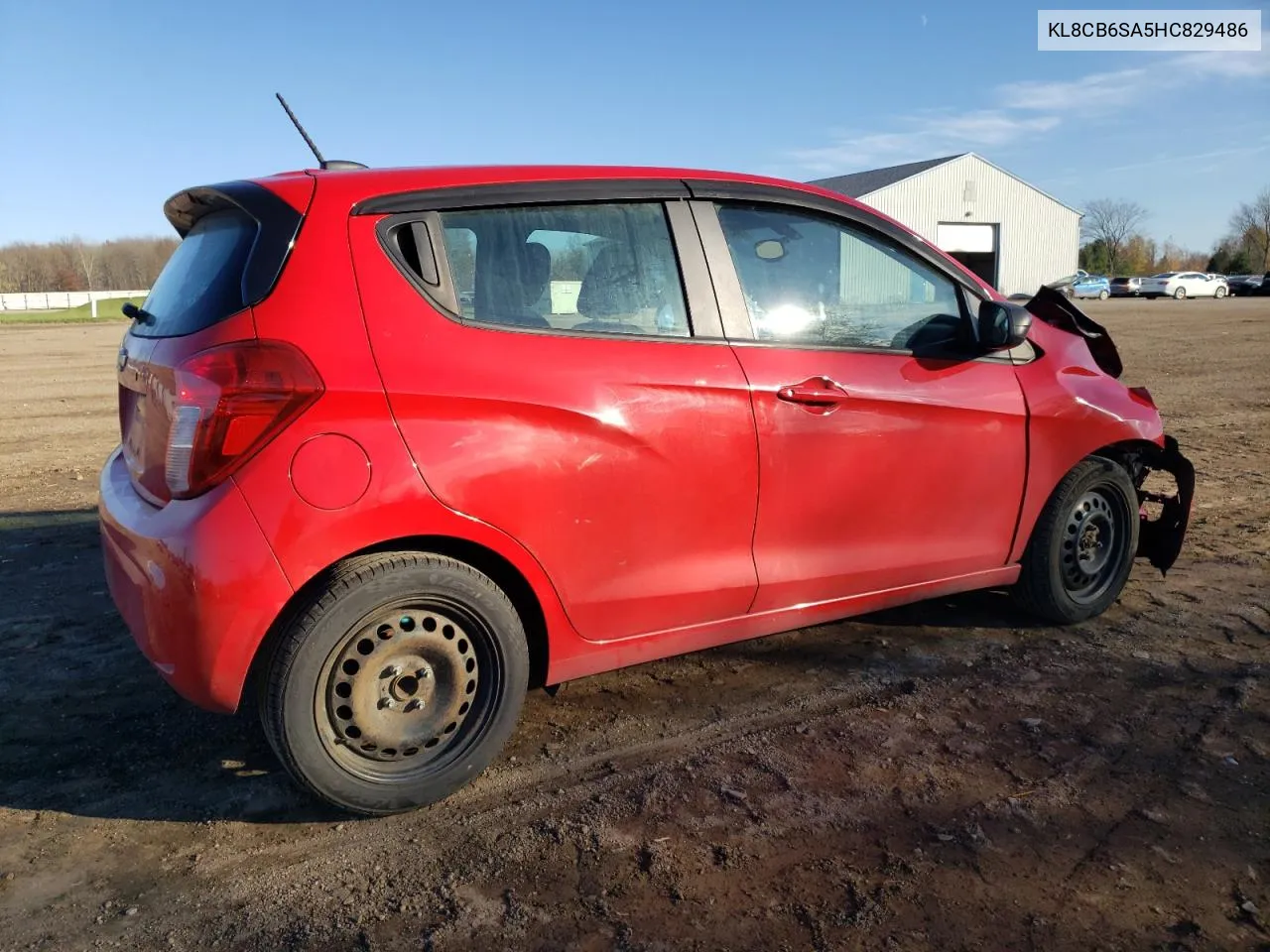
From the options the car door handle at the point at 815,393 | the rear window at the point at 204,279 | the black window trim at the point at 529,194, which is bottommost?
the car door handle at the point at 815,393

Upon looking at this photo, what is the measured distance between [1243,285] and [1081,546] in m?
62.9

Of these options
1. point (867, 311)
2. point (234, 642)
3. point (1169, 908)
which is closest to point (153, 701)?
point (234, 642)

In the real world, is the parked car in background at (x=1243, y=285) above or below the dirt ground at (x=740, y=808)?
above

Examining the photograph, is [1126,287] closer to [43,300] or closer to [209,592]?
[209,592]

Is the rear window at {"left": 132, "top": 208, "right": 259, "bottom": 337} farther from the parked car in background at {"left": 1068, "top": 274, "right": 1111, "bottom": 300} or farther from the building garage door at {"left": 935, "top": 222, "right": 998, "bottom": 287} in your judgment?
the parked car in background at {"left": 1068, "top": 274, "right": 1111, "bottom": 300}

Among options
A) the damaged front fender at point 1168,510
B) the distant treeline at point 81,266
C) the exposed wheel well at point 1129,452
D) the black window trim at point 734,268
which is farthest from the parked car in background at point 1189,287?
the distant treeline at point 81,266

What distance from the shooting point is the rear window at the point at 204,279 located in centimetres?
268

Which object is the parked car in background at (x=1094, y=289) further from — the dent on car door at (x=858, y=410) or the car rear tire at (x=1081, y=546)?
the dent on car door at (x=858, y=410)

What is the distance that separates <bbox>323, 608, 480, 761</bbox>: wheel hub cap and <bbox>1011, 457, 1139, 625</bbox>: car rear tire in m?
2.51

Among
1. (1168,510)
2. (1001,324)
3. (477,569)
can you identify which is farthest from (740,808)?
(1168,510)

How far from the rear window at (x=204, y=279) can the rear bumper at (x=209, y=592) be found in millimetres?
538

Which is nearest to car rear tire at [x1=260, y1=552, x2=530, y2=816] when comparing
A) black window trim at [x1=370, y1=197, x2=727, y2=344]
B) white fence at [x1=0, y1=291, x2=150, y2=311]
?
black window trim at [x1=370, y1=197, x2=727, y2=344]

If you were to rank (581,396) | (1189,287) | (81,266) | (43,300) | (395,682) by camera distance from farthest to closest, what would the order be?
(81,266) < (43,300) < (1189,287) < (581,396) < (395,682)

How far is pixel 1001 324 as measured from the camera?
3.69 meters
